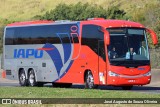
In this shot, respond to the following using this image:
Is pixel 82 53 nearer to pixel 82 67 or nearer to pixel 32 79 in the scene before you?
pixel 82 67

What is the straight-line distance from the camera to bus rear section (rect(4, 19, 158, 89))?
29469mm

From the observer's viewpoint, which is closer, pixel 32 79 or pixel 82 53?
pixel 82 53

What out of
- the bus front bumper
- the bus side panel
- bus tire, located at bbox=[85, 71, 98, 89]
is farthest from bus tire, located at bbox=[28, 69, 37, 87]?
the bus front bumper

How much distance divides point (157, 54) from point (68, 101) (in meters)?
20.5

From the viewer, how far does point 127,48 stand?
2955cm

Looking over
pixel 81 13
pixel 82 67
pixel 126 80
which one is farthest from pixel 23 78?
pixel 81 13

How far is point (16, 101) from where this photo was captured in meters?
20.5

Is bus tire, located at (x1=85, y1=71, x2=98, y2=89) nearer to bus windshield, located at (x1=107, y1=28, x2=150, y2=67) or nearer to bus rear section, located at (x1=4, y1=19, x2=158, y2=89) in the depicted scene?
bus rear section, located at (x1=4, y1=19, x2=158, y2=89)

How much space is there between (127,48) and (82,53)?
2442mm

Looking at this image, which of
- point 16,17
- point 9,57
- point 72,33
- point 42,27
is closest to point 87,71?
point 72,33

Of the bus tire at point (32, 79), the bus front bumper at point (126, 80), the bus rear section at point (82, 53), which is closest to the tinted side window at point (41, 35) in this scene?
the bus rear section at point (82, 53)

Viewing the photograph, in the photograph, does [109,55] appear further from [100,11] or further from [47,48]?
[100,11]

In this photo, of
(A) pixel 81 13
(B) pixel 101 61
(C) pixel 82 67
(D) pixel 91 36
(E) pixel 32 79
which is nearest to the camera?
(B) pixel 101 61

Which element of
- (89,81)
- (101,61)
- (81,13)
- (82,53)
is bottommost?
(89,81)
